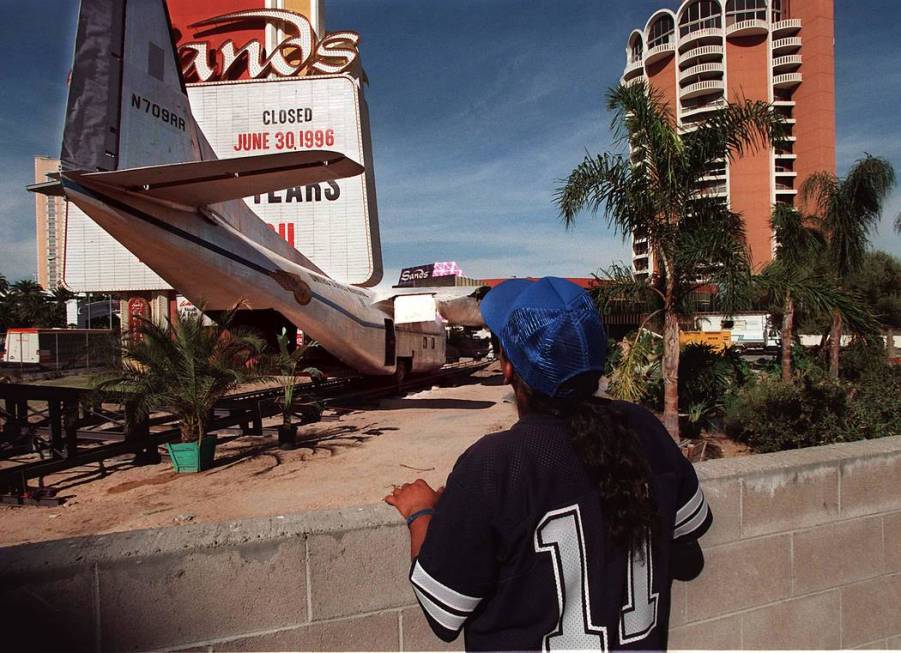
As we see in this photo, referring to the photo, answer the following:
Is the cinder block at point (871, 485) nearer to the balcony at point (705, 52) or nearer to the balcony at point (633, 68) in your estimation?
the balcony at point (705, 52)

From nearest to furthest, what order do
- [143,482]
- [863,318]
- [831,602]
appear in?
[831,602] < [863,318] < [143,482]

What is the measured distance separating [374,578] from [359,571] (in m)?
0.06

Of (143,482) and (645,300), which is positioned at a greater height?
(645,300)

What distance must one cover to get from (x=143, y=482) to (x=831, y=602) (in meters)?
7.73

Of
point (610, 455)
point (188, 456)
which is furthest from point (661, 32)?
point (610, 455)

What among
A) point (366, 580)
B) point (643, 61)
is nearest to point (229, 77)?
point (366, 580)

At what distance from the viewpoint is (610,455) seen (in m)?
1.31

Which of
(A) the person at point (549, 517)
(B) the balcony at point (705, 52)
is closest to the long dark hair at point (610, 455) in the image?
(A) the person at point (549, 517)

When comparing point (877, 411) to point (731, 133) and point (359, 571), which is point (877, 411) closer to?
point (731, 133)

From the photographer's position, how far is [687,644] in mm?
2166

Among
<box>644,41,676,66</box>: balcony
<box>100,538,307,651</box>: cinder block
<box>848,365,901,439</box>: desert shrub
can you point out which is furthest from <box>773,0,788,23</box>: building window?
<box>100,538,307,651</box>: cinder block

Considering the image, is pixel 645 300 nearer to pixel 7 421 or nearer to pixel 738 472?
pixel 738 472

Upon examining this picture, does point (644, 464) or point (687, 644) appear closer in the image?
point (644, 464)

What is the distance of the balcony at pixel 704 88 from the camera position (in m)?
63.7
